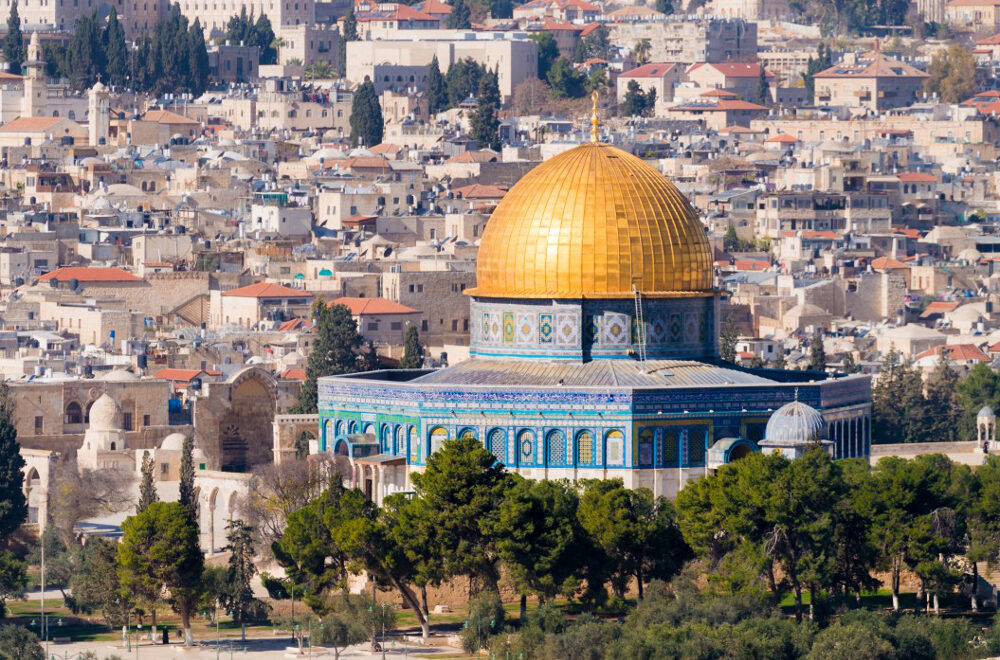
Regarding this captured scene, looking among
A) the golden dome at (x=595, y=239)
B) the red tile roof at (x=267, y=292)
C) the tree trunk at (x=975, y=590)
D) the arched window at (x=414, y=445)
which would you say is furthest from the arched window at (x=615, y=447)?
the red tile roof at (x=267, y=292)

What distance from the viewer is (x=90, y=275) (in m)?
95.2

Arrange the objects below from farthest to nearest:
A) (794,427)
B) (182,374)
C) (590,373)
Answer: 1. (182,374)
2. (590,373)
3. (794,427)

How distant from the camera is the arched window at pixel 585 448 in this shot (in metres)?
54.6

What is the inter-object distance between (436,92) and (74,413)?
248 feet

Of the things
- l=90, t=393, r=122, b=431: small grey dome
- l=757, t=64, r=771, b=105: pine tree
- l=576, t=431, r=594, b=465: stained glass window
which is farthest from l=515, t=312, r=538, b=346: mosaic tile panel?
l=757, t=64, r=771, b=105: pine tree

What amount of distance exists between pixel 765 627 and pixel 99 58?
104550 millimetres

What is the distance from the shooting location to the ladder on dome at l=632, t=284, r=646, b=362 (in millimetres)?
56094

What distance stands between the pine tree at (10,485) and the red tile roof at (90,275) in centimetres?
3202

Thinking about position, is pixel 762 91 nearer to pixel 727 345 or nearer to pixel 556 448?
pixel 727 345

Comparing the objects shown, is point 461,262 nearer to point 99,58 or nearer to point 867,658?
point 867,658

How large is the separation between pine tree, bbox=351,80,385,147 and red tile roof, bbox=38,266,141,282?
38.5m

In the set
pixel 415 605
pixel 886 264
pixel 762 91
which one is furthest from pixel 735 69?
pixel 415 605

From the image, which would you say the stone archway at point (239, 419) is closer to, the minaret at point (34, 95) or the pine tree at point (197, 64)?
the minaret at point (34, 95)

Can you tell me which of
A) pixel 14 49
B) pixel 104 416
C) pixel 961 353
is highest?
pixel 14 49
